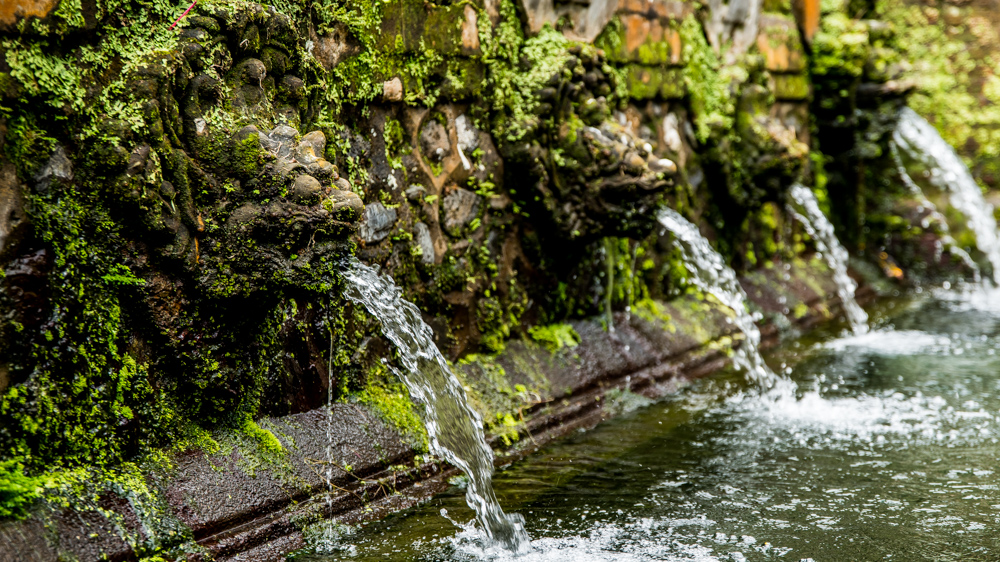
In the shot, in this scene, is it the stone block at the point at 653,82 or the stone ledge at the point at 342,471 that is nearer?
the stone ledge at the point at 342,471

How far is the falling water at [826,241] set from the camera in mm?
7301

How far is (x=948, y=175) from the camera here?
8234 mm

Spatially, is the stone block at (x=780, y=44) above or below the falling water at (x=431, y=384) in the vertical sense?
above

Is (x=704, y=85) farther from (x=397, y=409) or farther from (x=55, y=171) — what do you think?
(x=55, y=171)

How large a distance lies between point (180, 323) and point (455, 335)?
1.61 metres

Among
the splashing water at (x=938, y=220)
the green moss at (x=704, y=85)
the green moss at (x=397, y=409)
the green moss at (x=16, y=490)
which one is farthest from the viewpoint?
the splashing water at (x=938, y=220)

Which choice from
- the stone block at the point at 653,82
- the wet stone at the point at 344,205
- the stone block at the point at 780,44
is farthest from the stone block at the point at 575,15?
the stone block at the point at 780,44

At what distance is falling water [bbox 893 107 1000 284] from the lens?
818 cm

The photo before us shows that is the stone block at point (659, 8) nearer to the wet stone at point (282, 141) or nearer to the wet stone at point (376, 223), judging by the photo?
the wet stone at point (376, 223)

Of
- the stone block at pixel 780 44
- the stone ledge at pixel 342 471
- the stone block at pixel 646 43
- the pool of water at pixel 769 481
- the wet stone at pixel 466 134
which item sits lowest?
the pool of water at pixel 769 481

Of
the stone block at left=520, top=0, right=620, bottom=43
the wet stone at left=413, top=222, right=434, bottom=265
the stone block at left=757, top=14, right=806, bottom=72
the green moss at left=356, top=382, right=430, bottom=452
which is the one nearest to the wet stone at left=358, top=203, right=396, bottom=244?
the wet stone at left=413, top=222, right=434, bottom=265

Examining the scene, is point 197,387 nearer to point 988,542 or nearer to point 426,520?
point 426,520

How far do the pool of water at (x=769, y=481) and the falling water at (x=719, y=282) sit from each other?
0.69ft

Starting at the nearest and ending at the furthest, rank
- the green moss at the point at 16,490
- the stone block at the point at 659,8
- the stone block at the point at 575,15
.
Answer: the green moss at the point at 16,490, the stone block at the point at 575,15, the stone block at the point at 659,8
